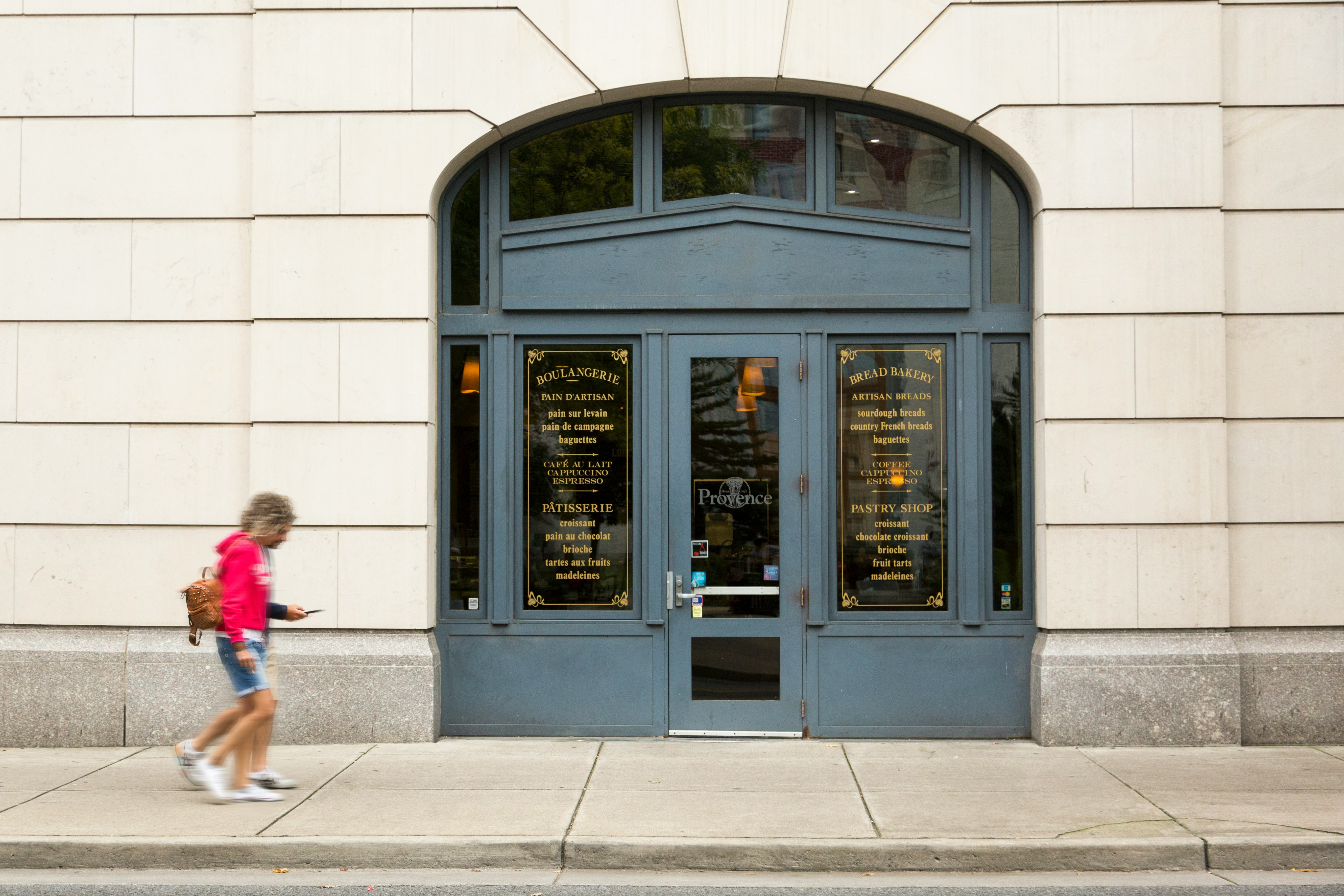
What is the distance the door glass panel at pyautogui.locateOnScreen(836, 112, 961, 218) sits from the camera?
8.48 metres

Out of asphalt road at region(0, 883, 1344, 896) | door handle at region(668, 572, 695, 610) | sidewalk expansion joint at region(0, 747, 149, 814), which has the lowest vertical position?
asphalt road at region(0, 883, 1344, 896)

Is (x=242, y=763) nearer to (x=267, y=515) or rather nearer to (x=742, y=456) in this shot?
(x=267, y=515)

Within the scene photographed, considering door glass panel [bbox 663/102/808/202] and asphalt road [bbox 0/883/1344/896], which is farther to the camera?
door glass panel [bbox 663/102/808/202]

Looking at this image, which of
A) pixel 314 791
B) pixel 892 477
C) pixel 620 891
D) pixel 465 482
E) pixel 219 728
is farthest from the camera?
pixel 465 482

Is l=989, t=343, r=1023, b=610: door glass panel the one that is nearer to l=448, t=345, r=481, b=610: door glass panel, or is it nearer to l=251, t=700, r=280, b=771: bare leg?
l=448, t=345, r=481, b=610: door glass panel

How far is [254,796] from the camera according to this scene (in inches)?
254

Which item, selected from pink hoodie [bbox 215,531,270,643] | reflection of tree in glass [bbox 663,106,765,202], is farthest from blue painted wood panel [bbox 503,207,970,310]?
pink hoodie [bbox 215,531,270,643]

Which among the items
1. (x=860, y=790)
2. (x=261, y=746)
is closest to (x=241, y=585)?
(x=261, y=746)

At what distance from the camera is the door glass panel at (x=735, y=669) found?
827cm

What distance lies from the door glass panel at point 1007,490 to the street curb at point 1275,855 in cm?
287

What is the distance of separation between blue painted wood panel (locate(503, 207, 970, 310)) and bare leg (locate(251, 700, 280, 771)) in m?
3.34

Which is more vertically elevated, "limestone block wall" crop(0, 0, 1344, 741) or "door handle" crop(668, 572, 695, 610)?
"limestone block wall" crop(0, 0, 1344, 741)

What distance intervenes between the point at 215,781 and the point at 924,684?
4689mm

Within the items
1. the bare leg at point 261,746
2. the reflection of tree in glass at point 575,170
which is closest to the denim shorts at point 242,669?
the bare leg at point 261,746
